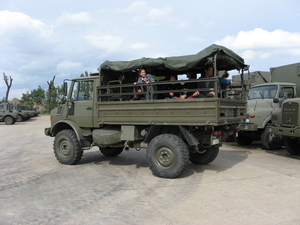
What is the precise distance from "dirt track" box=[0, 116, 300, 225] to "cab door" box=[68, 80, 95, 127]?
1.27 meters


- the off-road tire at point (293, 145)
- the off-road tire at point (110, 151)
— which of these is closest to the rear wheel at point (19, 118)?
the off-road tire at point (110, 151)

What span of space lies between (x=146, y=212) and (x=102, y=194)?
118 cm

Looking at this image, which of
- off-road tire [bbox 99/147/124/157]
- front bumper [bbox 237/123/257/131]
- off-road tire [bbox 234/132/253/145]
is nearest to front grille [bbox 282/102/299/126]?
front bumper [bbox 237/123/257/131]

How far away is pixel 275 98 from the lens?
9117 millimetres

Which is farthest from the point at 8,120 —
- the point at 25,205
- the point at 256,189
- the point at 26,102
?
the point at 26,102

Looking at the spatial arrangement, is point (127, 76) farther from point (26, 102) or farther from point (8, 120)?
point (26, 102)

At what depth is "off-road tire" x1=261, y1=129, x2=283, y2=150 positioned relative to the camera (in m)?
9.27

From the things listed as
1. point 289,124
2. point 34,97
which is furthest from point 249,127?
point 34,97

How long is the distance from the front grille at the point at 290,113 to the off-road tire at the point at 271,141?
1.27 metres

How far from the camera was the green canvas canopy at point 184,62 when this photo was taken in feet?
19.2

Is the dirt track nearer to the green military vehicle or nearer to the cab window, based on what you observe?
the green military vehicle

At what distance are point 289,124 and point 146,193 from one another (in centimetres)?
523

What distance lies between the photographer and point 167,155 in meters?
5.89

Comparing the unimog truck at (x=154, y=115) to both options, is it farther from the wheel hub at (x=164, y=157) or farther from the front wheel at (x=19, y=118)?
the front wheel at (x=19, y=118)
